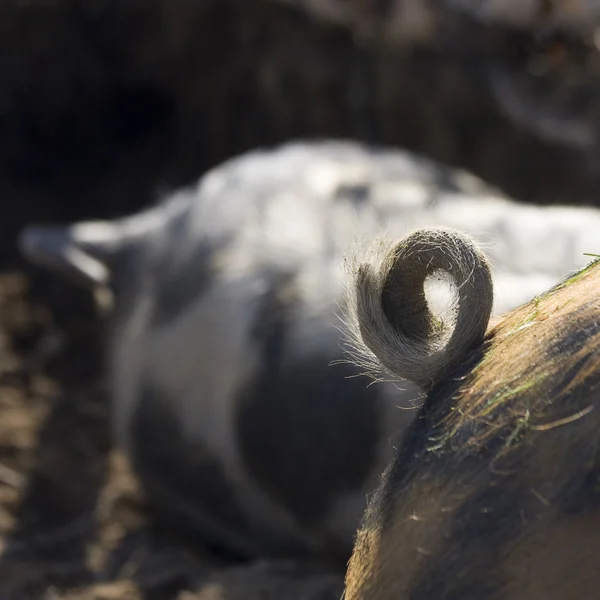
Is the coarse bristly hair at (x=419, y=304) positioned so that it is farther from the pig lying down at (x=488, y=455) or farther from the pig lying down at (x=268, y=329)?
the pig lying down at (x=268, y=329)

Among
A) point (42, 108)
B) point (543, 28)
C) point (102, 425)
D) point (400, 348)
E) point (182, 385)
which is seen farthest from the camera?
point (42, 108)

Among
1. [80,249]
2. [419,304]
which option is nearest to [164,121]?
[80,249]

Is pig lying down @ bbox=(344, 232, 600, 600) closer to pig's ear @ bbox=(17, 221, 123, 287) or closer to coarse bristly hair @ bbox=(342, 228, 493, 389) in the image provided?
coarse bristly hair @ bbox=(342, 228, 493, 389)

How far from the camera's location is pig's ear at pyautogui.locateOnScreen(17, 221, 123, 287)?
242 cm

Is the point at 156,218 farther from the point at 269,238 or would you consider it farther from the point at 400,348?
the point at 400,348

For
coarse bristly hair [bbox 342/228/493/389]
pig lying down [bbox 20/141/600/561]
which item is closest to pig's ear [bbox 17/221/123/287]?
pig lying down [bbox 20/141/600/561]

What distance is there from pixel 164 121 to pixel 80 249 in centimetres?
143

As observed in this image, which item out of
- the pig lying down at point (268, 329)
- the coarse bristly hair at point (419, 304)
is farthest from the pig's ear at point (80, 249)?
the coarse bristly hair at point (419, 304)

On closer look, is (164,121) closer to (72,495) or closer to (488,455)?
(72,495)

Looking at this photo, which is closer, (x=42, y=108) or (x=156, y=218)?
(x=156, y=218)

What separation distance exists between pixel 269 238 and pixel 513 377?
1262 mm

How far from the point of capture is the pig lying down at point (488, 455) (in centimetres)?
79

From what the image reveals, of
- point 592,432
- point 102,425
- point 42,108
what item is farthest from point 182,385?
point 42,108

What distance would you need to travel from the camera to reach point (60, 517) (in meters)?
2.38
